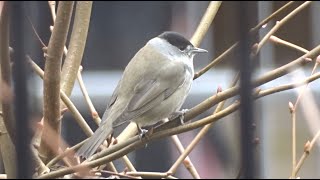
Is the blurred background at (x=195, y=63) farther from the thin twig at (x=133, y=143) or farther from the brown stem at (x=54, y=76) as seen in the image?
the thin twig at (x=133, y=143)

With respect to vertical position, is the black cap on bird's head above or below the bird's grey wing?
above

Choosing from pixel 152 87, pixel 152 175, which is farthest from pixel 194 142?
pixel 152 87

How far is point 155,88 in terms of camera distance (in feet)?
10.8

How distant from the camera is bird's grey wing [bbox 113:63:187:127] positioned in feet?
10.6

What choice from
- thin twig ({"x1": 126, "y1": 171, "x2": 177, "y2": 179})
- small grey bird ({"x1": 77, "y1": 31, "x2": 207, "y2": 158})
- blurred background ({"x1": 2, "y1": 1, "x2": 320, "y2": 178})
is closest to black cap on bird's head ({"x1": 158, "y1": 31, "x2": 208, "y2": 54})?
small grey bird ({"x1": 77, "y1": 31, "x2": 207, "y2": 158})

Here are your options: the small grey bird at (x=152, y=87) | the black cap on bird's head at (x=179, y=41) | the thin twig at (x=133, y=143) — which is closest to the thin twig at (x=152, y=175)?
the thin twig at (x=133, y=143)

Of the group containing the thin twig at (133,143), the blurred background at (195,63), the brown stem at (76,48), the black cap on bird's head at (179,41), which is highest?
the brown stem at (76,48)

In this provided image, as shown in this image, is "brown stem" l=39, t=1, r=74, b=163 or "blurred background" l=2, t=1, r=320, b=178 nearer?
"brown stem" l=39, t=1, r=74, b=163

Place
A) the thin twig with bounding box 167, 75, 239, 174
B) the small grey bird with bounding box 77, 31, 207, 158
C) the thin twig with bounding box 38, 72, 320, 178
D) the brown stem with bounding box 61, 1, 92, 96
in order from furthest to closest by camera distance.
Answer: the small grey bird with bounding box 77, 31, 207, 158, the brown stem with bounding box 61, 1, 92, 96, the thin twig with bounding box 167, 75, 239, 174, the thin twig with bounding box 38, 72, 320, 178

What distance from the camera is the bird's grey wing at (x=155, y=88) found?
3.25m

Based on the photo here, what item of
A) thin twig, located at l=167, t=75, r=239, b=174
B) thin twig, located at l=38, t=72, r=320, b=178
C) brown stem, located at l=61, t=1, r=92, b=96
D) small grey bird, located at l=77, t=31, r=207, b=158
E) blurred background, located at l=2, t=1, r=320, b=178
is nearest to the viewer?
thin twig, located at l=38, t=72, r=320, b=178

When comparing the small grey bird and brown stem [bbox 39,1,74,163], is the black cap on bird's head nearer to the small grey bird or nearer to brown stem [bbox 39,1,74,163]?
the small grey bird

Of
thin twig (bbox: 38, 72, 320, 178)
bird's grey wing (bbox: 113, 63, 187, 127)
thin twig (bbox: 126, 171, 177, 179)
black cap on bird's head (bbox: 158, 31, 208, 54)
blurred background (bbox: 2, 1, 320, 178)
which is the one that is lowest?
blurred background (bbox: 2, 1, 320, 178)

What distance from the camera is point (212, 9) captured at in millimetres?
2588
